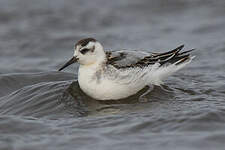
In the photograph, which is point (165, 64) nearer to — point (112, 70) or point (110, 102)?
point (112, 70)

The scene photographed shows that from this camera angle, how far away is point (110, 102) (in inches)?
374

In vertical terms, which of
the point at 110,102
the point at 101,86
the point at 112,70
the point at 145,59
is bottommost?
the point at 110,102

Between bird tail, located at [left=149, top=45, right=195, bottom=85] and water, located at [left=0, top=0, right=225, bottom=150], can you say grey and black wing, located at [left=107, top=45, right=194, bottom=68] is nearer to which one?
bird tail, located at [left=149, top=45, right=195, bottom=85]

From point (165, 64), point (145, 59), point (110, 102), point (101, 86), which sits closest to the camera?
point (101, 86)

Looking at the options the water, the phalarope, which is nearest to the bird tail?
the phalarope

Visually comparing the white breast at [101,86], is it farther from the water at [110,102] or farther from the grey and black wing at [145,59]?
the grey and black wing at [145,59]

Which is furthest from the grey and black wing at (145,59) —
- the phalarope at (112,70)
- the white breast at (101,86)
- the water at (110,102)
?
the water at (110,102)

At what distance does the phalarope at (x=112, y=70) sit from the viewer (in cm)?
931

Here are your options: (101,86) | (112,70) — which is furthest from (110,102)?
(112,70)

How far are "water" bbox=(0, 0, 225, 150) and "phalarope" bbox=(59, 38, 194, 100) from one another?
0.25 metres

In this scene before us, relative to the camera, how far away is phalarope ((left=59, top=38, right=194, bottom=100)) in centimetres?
931

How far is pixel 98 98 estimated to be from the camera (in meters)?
9.48

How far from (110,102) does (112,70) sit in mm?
548

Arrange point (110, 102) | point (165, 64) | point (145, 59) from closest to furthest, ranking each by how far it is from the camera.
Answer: point (110, 102), point (145, 59), point (165, 64)
